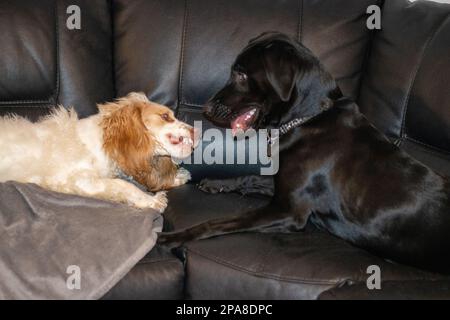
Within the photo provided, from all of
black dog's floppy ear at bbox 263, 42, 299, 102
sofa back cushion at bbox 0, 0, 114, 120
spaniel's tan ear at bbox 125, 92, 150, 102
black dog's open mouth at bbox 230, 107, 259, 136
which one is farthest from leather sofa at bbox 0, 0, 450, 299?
black dog's floppy ear at bbox 263, 42, 299, 102

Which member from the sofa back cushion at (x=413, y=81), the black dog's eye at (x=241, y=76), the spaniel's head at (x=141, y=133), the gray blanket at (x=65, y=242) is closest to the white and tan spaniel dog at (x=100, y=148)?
the spaniel's head at (x=141, y=133)

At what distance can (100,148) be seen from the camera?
225 centimetres

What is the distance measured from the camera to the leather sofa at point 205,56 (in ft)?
7.36

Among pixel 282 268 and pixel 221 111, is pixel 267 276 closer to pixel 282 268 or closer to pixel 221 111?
pixel 282 268

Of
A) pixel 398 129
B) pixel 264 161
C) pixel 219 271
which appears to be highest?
pixel 398 129

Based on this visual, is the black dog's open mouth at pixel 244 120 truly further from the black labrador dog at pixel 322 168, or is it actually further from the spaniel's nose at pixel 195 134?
the spaniel's nose at pixel 195 134
